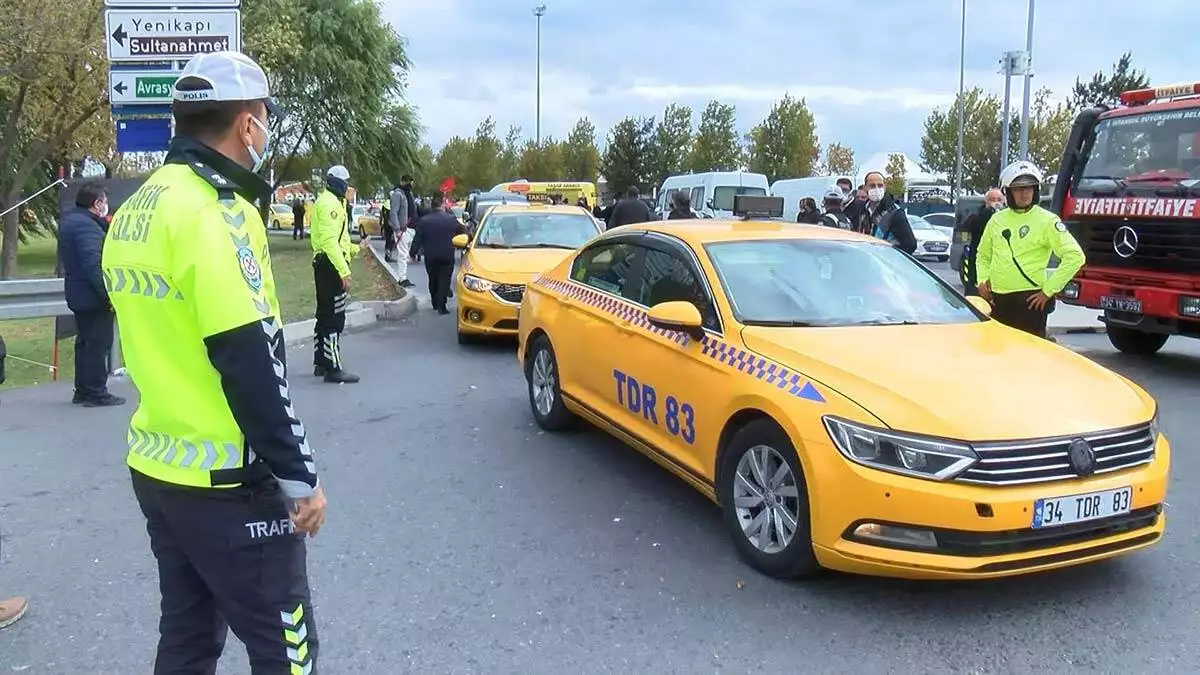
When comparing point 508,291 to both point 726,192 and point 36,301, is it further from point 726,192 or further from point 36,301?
point 726,192

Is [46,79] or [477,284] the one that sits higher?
[46,79]

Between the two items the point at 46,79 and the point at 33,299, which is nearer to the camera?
the point at 33,299

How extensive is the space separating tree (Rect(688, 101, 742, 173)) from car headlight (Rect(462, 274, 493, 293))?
47310mm

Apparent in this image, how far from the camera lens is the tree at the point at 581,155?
6328cm

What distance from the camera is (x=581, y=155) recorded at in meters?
63.5

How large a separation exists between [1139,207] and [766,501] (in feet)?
21.7

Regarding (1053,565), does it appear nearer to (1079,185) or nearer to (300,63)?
(1079,185)

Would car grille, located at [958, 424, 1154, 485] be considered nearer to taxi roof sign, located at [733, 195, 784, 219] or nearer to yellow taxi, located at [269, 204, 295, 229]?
taxi roof sign, located at [733, 195, 784, 219]

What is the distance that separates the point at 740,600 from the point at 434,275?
10.5 meters

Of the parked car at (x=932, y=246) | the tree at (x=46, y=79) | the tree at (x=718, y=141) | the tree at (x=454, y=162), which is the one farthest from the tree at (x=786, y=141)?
the tree at (x=46, y=79)

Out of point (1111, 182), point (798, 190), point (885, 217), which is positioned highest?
point (798, 190)

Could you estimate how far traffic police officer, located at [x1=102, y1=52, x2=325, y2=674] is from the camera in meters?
2.21

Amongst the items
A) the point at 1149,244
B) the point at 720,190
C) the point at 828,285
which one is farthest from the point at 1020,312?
the point at 720,190

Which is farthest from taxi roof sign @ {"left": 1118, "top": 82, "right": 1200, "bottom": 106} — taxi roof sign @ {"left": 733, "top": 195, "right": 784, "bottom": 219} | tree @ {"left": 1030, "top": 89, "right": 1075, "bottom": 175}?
tree @ {"left": 1030, "top": 89, "right": 1075, "bottom": 175}
